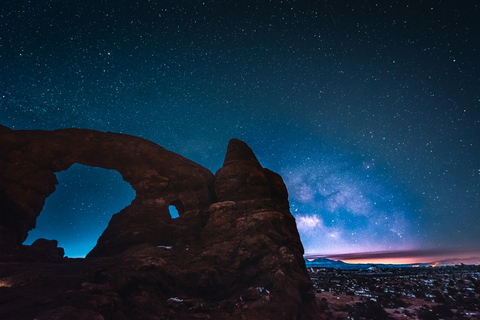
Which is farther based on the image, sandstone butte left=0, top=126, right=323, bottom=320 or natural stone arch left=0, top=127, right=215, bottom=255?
natural stone arch left=0, top=127, right=215, bottom=255

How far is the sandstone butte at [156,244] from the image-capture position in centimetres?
994

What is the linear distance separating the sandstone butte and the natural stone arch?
8 centimetres

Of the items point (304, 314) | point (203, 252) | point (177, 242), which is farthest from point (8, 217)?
point (304, 314)

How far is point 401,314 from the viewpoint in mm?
19156

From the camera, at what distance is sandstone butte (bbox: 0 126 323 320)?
9.94 m

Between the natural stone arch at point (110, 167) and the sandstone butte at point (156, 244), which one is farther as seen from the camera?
the natural stone arch at point (110, 167)

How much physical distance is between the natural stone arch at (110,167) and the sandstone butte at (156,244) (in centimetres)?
8

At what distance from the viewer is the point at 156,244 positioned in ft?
55.6

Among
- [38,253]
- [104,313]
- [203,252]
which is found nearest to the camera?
[104,313]

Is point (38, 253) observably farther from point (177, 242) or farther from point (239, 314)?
point (239, 314)

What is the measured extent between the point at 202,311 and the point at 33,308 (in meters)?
8.12

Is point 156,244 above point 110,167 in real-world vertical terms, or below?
below

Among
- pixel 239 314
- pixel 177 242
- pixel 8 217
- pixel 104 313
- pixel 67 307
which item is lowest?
pixel 239 314

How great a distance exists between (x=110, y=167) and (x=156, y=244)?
28.9ft
